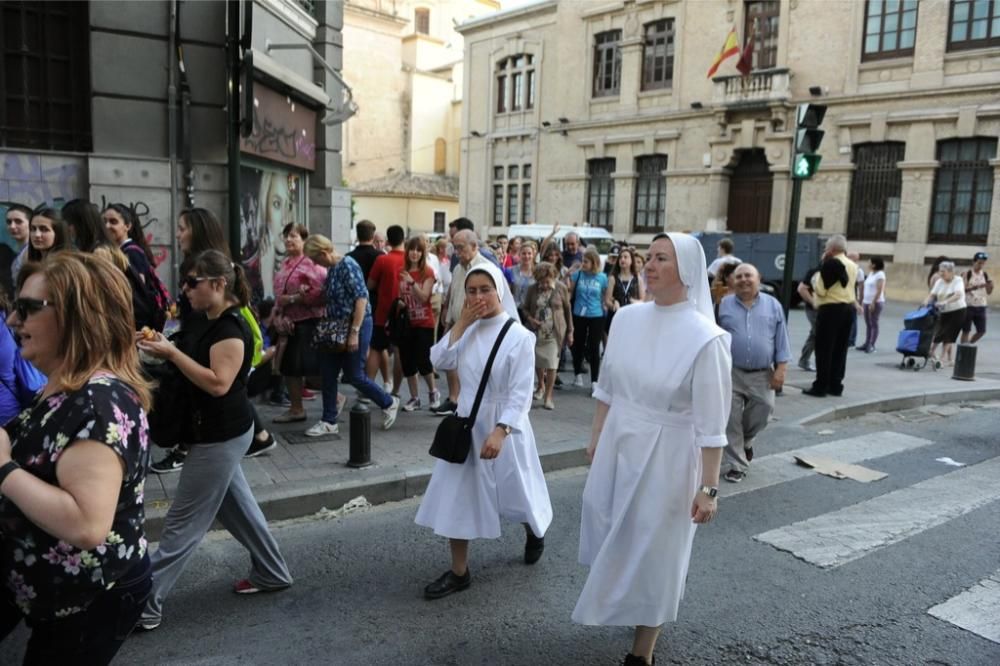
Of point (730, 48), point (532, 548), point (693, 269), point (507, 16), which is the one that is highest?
point (507, 16)

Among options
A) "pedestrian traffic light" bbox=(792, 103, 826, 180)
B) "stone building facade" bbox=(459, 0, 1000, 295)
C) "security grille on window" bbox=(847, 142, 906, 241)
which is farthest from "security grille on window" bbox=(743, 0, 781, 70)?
"pedestrian traffic light" bbox=(792, 103, 826, 180)

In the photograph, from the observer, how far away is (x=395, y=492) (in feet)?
18.6

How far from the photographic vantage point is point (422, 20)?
5812cm

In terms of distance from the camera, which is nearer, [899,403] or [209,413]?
[209,413]

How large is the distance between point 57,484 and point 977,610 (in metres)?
4.48

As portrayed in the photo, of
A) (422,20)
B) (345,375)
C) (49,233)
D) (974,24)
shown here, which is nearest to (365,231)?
(345,375)

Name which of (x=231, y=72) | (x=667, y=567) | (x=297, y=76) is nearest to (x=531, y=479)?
(x=667, y=567)

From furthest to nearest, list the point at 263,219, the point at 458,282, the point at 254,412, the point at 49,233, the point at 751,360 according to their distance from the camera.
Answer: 1. the point at 263,219
2. the point at 458,282
3. the point at 751,360
4. the point at 49,233
5. the point at 254,412

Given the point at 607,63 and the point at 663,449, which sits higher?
the point at 607,63

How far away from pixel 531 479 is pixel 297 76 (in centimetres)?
892

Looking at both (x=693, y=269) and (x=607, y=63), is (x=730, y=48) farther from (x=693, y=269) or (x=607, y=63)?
(x=693, y=269)

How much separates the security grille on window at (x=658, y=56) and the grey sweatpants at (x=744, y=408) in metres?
27.2

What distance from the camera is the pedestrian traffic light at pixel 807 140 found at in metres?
9.77

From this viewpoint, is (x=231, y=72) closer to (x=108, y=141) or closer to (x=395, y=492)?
(x=108, y=141)
